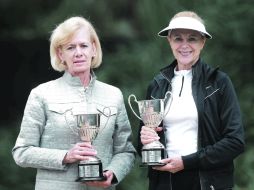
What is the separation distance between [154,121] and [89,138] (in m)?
0.30

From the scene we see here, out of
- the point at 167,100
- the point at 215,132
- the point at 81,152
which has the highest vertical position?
the point at 167,100

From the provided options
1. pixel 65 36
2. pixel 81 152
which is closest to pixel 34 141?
pixel 81 152

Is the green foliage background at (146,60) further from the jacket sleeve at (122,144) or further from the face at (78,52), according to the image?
the face at (78,52)

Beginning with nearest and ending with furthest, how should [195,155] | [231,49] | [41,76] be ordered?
[195,155] < [231,49] < [41,76]

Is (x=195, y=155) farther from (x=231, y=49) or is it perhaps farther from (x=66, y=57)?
(x=231, y=49)

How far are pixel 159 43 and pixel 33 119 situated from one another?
298 centimetres

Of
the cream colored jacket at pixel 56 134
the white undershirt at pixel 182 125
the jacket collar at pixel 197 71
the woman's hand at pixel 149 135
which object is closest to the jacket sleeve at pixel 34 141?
the cream colored jacket at pixel 56 134

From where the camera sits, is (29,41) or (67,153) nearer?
(67,153)

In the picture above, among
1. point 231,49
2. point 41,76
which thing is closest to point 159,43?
point 231,49

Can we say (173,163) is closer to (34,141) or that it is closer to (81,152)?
(81,152)

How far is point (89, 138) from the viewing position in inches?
182

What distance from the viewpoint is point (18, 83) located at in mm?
8609

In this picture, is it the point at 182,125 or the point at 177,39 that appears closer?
the point at 182,125

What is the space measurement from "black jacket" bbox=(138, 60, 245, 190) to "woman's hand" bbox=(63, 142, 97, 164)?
1.14 feet
